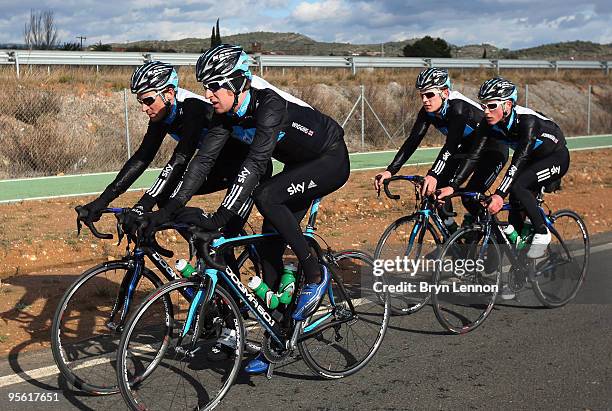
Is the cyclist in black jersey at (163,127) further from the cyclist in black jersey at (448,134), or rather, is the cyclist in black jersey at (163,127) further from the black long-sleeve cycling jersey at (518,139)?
the black long-sleeve cycling jersey at (518,139)

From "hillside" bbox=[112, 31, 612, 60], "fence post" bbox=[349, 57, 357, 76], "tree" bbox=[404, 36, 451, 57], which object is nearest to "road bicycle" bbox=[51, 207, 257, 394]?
"fence post" bbox=[349, 57, 357, 76]

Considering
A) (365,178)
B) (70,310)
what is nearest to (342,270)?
(70,310)

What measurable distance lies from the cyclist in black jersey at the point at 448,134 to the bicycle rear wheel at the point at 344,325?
1293 mm

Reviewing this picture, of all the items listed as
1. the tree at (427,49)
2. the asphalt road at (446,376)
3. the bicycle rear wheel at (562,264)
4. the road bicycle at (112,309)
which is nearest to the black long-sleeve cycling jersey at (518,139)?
the bicycle rear wheel at (562,264)

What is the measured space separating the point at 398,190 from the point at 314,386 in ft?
32.6

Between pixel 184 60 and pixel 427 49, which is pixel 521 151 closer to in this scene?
pixel 184 60

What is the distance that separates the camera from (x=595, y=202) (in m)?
13.4

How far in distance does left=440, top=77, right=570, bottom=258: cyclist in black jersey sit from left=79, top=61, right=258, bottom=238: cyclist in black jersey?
2.35m

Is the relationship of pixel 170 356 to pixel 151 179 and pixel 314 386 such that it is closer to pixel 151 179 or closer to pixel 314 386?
pixel 314 386

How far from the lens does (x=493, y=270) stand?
6.84 metres

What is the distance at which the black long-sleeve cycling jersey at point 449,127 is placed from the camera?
714 cm

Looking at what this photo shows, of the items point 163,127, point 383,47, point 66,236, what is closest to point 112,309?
point 163,127

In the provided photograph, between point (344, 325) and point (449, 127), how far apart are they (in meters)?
2.47

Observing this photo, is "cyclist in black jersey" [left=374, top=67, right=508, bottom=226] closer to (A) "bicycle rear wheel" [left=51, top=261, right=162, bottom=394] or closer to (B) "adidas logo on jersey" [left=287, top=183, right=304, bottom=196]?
(B) "adidas logo on jersey" [left=287, top=183, right=304, bottom=196]
